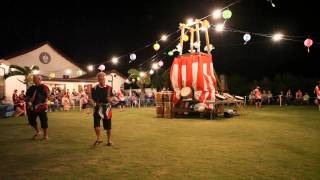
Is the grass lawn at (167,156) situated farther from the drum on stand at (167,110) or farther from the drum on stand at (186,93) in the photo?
the drum on stand at (167,110)

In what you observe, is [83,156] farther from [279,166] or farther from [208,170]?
[279,166]

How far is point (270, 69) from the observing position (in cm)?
4253

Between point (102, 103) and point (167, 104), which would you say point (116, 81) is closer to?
point (167, 104)

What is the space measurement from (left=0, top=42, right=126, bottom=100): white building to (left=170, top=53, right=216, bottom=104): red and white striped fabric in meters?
14.9

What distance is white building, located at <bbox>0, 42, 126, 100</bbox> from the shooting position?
92.8ft

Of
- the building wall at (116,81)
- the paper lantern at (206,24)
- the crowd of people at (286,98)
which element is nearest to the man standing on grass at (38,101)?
the paper lantern at (206,24)

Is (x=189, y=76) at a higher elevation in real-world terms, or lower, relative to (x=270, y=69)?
lower

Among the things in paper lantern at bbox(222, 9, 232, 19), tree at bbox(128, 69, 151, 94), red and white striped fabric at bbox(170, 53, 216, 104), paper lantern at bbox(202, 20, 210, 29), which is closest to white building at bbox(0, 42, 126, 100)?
tree at bbox(128, 69, 151, 94)

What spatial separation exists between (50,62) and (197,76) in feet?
75.6

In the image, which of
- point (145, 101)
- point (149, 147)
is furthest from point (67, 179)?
point (145, 101)

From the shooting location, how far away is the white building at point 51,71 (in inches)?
1114

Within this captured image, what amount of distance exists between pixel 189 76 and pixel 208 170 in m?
10.6

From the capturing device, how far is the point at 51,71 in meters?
33.8

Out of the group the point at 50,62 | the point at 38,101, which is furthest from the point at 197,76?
the point at 50,62
